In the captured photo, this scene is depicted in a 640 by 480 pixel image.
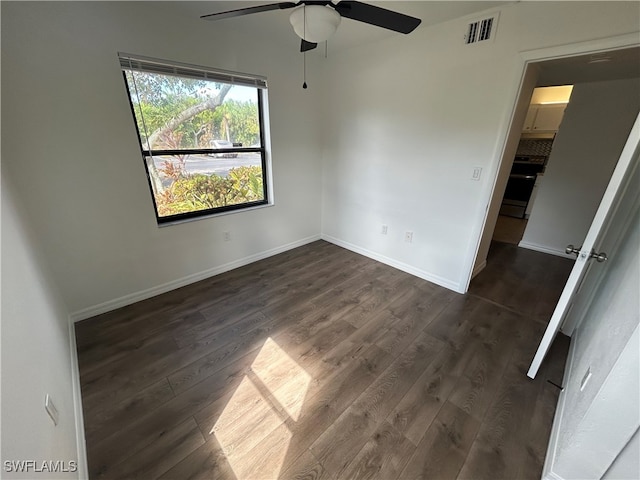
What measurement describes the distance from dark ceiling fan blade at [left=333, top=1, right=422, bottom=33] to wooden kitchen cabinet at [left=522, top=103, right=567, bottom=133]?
480cm

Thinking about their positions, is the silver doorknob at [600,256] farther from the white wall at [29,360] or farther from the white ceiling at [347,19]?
the white wall at [29,360]

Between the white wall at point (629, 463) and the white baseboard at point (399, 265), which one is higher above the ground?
the white wall at point (629, 463)

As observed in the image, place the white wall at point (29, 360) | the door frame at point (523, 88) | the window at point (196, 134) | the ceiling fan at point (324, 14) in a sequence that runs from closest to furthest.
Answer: the white wall at point (29, 360), the ceiling fan at point (324, 14), the door frame at point (523, 88), the window at point (196, 134)

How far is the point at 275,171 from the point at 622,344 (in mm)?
3063

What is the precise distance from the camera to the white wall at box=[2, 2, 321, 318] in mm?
1696

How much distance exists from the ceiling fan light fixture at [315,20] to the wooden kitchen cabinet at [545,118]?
525cm

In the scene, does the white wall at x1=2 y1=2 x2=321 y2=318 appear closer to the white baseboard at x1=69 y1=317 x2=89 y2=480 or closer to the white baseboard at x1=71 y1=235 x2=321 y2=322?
the white baseboard at x1=71 y1=235 x2=321 y2=322

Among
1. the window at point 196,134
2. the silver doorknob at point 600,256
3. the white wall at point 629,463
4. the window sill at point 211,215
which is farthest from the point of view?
the window sill at point 211,215

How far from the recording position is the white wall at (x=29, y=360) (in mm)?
790

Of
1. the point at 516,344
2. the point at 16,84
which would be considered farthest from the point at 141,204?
the point at 516,344

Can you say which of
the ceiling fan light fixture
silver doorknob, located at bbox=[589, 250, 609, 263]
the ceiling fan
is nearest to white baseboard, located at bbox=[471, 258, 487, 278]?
silver doorknob, located at bbox=[589, 250, 609, 263]

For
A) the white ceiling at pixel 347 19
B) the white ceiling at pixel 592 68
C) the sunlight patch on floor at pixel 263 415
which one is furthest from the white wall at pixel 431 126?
the sunlight patch on floor at pixel 263 415

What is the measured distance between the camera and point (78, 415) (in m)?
1.44

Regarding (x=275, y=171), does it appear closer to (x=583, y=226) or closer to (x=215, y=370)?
(x=215, y=370)
